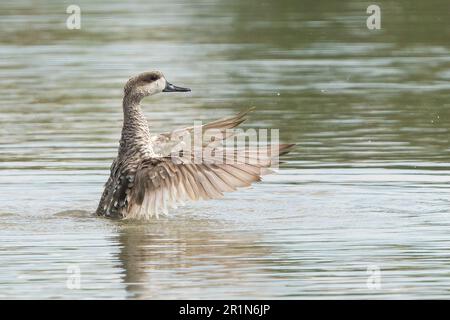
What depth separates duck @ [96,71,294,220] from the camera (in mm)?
11922

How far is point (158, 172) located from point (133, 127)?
31.2 inches

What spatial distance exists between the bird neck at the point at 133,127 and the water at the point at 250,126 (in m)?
0.80

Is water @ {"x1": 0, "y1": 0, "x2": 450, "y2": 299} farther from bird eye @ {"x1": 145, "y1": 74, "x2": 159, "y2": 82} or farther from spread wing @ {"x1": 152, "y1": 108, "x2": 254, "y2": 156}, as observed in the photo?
bird eye @ {"x1": 145, "y1": 74, "x2": 159, "y2": 82}

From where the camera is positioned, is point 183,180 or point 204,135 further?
point 204,135

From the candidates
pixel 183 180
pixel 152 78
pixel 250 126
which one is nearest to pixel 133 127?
pixel 152 78

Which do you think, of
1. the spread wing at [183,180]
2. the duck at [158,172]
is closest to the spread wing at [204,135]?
the duck at [158,172]

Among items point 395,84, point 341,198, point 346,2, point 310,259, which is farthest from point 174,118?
point 346,2

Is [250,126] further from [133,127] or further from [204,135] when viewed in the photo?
[133,127]

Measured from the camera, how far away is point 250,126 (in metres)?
18.0

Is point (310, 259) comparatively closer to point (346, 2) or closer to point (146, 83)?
point (146, 83)

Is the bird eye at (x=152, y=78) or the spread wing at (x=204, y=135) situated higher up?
the bird eye at (x=152, y=78)

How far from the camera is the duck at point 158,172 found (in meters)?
11.9

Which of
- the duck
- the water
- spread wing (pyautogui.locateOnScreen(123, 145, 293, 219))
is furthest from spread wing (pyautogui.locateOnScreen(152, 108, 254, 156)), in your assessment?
spread wing (pyautogui.locateOnScreen(123, 145, 293, 219))

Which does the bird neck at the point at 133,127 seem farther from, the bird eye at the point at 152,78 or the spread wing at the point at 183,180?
the spread wing at the point at 183,180
